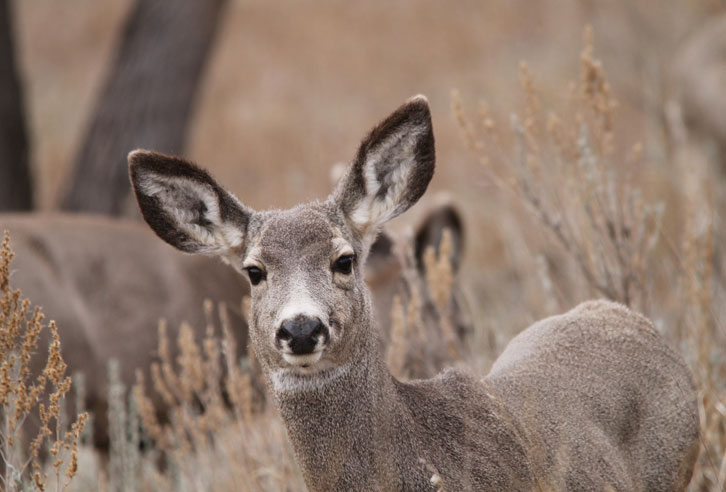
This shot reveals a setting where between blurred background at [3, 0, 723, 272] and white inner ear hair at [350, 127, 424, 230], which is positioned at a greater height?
blurred background at [3, 0, 723, 272]

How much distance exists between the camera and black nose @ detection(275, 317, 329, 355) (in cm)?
326

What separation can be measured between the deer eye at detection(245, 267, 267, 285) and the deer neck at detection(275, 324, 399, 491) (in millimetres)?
429

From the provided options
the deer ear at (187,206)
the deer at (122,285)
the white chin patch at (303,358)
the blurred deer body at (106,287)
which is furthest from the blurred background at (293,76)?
the white chin patch at (303,358)

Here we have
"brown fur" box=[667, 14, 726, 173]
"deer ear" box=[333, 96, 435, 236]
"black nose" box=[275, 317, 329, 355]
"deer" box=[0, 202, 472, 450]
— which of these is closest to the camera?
"black nose" box=[275, 317, 329, 355]

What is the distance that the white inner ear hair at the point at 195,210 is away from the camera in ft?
12.7

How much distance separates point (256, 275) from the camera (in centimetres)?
Result: 374

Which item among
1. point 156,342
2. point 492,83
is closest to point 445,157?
point 492,83

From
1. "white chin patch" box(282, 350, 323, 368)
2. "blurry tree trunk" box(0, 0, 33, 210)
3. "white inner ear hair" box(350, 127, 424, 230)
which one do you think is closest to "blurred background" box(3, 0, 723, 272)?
"blurry tree trunk" box(0, 0, 33, 210)

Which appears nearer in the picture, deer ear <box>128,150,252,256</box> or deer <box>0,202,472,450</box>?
deer ear <box>128,150,252,256</box>

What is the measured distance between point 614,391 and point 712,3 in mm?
10597

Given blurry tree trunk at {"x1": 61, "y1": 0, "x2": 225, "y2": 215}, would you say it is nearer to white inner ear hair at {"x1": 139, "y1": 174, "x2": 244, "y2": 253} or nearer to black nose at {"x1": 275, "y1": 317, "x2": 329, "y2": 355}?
white inner ear hair at {"x1": 139, "y1": 174, "x2": 244, "y2": 253}

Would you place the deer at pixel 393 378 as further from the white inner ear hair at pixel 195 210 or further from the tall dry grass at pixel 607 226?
the tall dry grass at pixel 607 226

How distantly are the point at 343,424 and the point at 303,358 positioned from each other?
339mm

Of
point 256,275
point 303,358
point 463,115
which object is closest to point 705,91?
point 463,115
